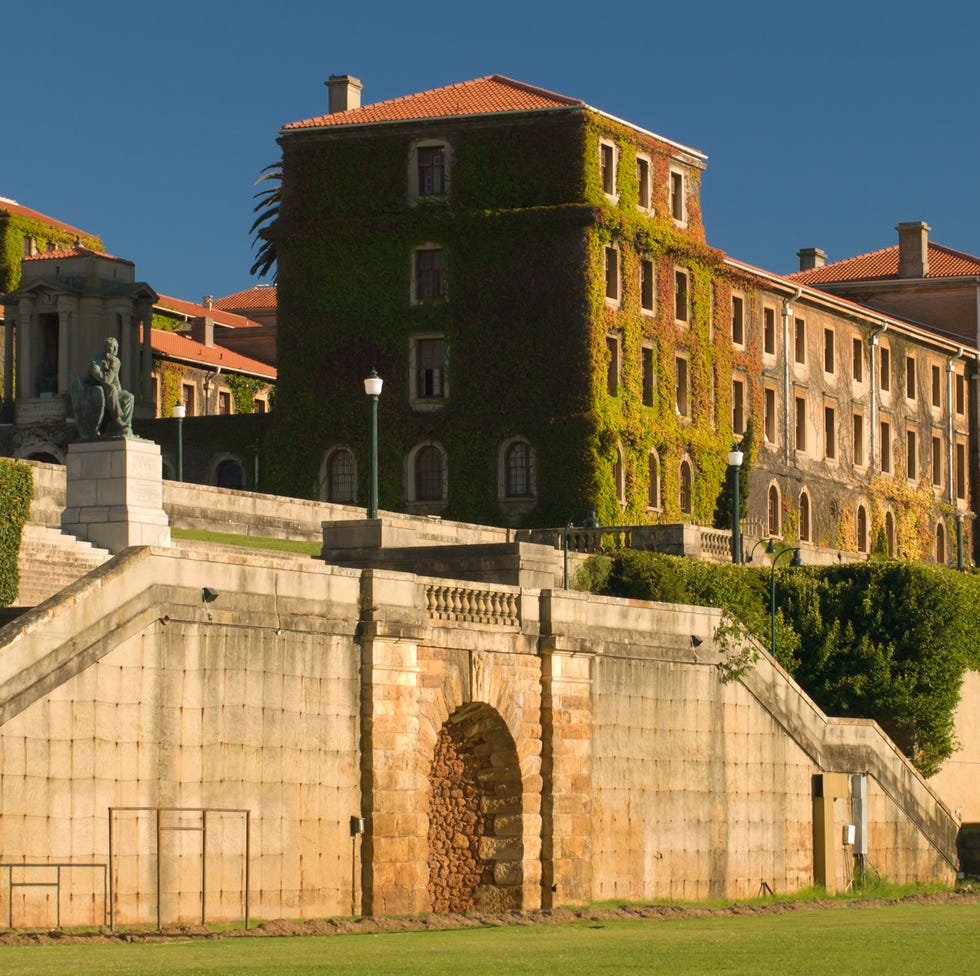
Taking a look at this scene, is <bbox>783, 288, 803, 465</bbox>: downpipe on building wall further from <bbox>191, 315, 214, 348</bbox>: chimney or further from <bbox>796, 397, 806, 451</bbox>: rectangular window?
<bbox>191, 315, 214, 348</bbox>: chimney

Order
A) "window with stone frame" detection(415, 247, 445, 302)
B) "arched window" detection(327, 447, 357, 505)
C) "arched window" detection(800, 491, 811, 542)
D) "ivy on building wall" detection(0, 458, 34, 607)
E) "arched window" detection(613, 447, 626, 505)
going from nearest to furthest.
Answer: "ivy on building wall" detection(0, 458, 34, 607) < "arched window" detection(613, 447, 626, 505) < "window with stone frame" detection(415, 247, 445, 302) < "arched window" detection(327, 447, 357, 505) < "arched window" detection(800, 491, 811, 542)

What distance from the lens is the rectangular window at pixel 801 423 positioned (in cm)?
9088

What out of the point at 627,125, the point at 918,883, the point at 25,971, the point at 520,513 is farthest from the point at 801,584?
the point at 25,971

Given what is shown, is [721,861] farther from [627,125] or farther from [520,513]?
[627,125]

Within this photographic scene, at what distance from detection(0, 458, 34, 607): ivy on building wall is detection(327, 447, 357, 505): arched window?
105 ft

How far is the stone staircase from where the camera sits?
42.2 m

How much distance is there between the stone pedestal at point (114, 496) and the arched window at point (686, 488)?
38.3 meters

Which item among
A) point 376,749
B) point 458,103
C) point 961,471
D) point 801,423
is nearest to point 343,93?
point 458,103

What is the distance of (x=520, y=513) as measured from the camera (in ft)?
250

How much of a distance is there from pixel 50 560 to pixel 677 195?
4292cm

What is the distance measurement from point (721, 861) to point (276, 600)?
42.0 feet

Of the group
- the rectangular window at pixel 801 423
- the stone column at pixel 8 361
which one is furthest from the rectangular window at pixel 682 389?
the stone column at pixel 8 361

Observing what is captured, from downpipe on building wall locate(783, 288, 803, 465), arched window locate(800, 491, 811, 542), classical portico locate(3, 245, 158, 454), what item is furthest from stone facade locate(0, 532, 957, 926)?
classical portico locate(3, 245, 158, 454)

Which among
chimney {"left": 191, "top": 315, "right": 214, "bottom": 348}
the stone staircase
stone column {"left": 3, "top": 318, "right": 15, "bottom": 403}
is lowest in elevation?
the stone staircase
